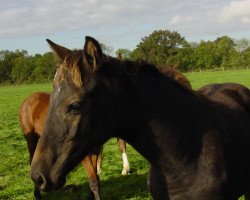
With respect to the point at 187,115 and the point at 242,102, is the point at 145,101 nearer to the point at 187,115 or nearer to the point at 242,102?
the point at 187,115

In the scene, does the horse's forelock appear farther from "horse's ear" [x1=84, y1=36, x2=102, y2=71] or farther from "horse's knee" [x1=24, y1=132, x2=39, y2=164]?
"horse's knee" [x1=24, y1=132, x2=39, y2=164]

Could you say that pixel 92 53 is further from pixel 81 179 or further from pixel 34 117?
pixel 81 179

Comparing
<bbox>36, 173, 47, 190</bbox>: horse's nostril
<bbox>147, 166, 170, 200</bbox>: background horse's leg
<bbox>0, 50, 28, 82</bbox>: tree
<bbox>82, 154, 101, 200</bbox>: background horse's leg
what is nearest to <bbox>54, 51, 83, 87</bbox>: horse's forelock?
<bbox>36, 173, 47, 190</bbox>: horse's nostril

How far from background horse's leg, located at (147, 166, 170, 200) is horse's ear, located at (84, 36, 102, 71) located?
1.04 m

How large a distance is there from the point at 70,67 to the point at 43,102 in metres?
4.92

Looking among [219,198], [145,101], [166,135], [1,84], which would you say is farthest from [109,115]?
[1,84]

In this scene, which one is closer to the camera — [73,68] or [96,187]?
[73,68]

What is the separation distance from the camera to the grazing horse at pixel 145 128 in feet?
9.01

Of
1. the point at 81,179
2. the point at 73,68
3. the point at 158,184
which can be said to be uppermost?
the point at 73,68

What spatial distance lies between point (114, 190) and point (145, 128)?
4.55 m

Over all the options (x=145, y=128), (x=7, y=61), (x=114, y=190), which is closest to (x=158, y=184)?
(x=145, y=128)

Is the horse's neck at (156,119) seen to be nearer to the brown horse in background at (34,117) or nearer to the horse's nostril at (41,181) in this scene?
the horse's nostril at (41,181)

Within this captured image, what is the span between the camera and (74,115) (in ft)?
9.00

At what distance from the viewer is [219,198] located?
10.7ft
